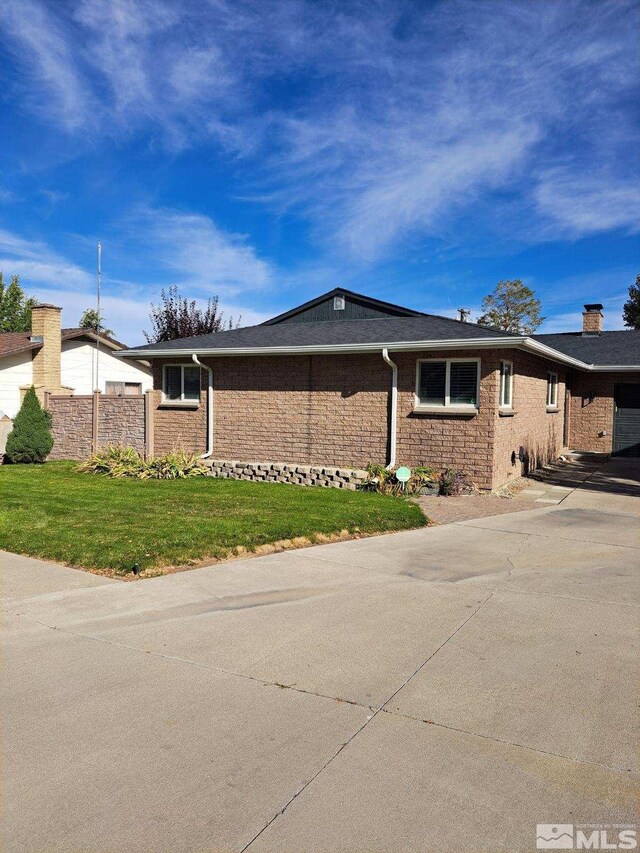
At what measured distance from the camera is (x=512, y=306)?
51.0m

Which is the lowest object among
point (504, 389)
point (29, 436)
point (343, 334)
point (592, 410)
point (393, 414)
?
point (29, 436)

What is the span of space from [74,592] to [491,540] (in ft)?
16.6

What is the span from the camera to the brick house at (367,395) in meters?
11.8

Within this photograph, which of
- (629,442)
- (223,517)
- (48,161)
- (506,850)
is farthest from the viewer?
(629,442)

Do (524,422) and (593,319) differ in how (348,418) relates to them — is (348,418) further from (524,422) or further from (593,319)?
(593,319)

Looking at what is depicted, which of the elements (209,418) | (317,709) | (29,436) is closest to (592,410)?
(209,418)

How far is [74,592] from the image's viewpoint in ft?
18.4

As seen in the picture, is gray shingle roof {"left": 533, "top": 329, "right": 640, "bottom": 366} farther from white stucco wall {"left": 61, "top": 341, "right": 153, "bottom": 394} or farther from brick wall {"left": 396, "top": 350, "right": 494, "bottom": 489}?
white stucco wall {"left": 61, "top": 341, "right": 153, "bottom": 394}

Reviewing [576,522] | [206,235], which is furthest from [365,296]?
[576,522]

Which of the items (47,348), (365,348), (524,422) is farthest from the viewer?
(47,348)

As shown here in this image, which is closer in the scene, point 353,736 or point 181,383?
point 353,736

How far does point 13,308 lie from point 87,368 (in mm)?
24486

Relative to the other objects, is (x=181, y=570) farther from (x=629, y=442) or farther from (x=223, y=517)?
(x=629, y=442)

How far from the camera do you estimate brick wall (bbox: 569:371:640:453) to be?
18438 millimetres
